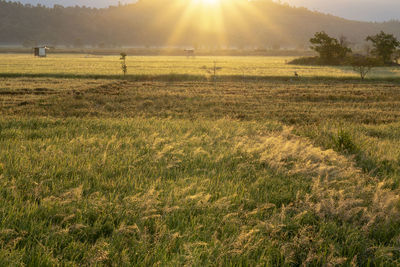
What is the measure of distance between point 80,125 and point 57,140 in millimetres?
2988

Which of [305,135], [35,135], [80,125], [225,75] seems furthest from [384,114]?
[225,75]

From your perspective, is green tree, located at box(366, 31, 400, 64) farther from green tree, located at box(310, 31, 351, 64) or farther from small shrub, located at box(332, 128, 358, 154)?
small shrub, located at box(332, 128, 358, 154)

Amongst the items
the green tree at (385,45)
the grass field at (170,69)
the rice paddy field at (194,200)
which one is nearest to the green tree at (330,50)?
the green tree at (385,45)

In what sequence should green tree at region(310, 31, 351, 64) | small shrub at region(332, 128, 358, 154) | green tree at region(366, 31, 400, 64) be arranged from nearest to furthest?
small shrub at region(332, 128, 358, 154) → green tree at region(366, 31, 400, 64) → green tree at region(310, 31, 351, 64)

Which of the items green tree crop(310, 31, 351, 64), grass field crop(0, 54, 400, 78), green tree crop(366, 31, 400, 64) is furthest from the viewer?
green tree crop(310, 31, 351, 64)

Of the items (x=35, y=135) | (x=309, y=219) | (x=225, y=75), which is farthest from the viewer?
(x=225, y=75)

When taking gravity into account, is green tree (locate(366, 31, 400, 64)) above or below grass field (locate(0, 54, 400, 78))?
above

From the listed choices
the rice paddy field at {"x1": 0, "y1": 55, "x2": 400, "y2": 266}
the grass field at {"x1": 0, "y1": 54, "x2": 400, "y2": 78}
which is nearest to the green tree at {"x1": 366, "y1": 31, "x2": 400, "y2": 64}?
the grass field at {"x1": 0, "y1": 54, "x2": 400, "y2": 78}

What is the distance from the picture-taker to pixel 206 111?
17.6 meters

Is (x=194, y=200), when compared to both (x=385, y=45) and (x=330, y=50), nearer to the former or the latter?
(x=330, y=50)

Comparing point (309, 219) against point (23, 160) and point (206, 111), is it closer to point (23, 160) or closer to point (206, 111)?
point (23, 160)

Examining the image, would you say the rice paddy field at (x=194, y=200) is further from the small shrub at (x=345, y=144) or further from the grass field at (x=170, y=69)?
the grass field at (x=170, y=69)

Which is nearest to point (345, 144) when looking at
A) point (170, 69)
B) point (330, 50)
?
point (170, 69)

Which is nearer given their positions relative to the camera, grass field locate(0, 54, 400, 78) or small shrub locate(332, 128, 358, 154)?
small shrub locate(332, 128, 358, 154)
